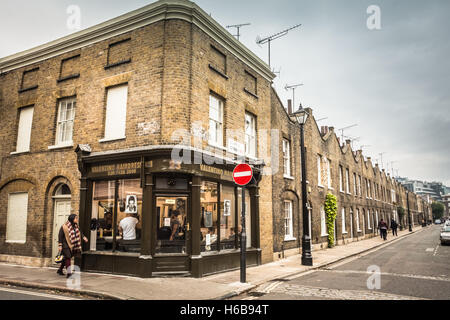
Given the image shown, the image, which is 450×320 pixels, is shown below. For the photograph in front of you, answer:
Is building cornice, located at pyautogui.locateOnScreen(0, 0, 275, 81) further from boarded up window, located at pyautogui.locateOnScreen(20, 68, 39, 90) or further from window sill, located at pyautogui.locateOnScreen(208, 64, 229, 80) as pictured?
window sill, located at pyautogui.locateOnScreen(208, 64, 229, 80)

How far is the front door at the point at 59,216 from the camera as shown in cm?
1212

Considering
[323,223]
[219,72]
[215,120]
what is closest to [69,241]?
[215,120]

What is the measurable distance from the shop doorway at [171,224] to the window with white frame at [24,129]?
7454 mm

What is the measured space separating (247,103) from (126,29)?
5489mm

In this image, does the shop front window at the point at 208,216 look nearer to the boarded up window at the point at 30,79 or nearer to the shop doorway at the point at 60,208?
the shop doorway at the point at 60,208

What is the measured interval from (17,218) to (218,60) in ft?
33.9

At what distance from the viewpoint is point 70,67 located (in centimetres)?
1295

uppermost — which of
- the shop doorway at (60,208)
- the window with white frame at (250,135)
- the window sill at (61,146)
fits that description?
the window with white frame at (250,135)

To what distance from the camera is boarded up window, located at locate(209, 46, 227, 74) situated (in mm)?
12016

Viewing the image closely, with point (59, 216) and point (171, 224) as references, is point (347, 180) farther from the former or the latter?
point (59, 216)

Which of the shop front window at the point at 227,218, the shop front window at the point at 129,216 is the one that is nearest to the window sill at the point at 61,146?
the shop front window at the point at 129,216

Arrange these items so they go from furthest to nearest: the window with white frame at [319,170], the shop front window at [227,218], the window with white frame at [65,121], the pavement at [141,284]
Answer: the window with white frame at [319,170] < the window with white frame at [65,121] < the shop front window at [227,218] < the pavement at [141,284]

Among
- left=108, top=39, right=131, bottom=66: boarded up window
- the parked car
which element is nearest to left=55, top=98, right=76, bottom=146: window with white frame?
left=108, top=39, right=131, bottom=66: boarded up window

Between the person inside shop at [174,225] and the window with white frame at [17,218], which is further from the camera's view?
the window with white frame at [17,218]
